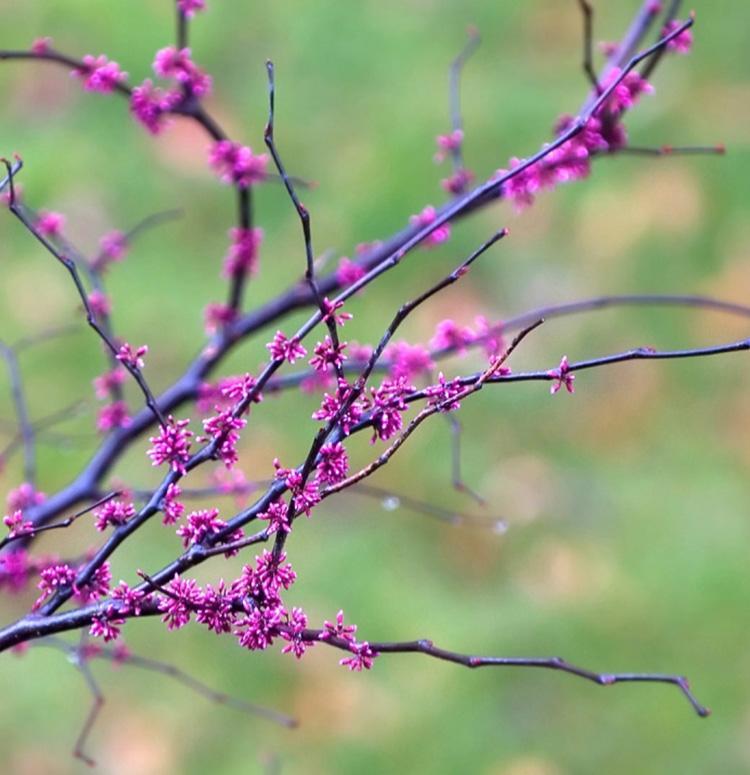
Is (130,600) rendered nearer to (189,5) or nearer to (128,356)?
(128,356)

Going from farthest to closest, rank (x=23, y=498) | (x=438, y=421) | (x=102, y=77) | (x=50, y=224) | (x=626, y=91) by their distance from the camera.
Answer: (x=438, y=421)
(x=50, y=224)
(x=23, y=498)
(x=102, y=77)
(x=626, y=91)

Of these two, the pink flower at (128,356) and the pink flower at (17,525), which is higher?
the pink flower at (128,356)

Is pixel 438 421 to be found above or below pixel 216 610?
above

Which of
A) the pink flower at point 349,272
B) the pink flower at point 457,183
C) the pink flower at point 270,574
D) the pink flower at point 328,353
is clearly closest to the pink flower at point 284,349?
the pink flower at point 328,353

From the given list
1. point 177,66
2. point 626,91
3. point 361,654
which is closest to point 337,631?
point 361,654

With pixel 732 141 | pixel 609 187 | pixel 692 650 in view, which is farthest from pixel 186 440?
pixel 732 141

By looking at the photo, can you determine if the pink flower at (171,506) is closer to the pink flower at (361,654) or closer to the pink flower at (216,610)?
the pink flower at (216,610)
